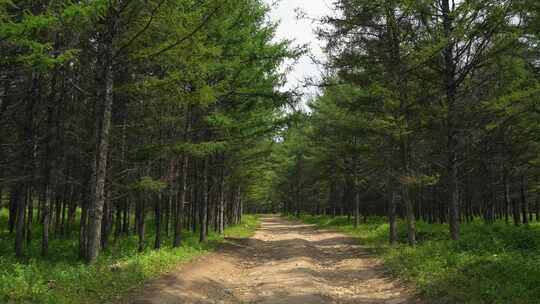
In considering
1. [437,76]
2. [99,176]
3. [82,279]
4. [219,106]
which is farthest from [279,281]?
[219,106]

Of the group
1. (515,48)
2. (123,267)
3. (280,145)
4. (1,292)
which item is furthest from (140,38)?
(280,145)

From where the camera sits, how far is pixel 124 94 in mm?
14477

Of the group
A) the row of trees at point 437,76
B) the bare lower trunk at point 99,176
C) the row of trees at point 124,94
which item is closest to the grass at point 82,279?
the bare lower trunk at point 99,176

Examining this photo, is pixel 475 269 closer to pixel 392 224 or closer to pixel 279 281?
pixel 279 281

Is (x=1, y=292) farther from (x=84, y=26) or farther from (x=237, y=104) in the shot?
(x=237, y=104)

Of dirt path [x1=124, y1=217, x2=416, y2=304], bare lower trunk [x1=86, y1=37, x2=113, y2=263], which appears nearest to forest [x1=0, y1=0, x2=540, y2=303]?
bare lower trunk [x1=86, y1=37, x2=113, y2=263]

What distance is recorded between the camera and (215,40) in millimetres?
18000

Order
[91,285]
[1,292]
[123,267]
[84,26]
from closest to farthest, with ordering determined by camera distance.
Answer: [1,292] < [91,285] < [84,26] < [123,267]

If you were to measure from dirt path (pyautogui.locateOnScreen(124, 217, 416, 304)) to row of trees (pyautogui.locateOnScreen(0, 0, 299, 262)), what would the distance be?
9.35 feet

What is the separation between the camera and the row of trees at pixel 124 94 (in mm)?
10969

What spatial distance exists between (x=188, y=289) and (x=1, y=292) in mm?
4525

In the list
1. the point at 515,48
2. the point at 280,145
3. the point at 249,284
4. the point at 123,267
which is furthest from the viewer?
the point at 280,145

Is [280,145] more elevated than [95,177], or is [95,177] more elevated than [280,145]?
[280,145]

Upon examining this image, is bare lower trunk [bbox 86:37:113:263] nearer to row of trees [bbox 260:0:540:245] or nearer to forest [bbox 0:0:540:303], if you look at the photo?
forest [bbox 0:0:540:303]
